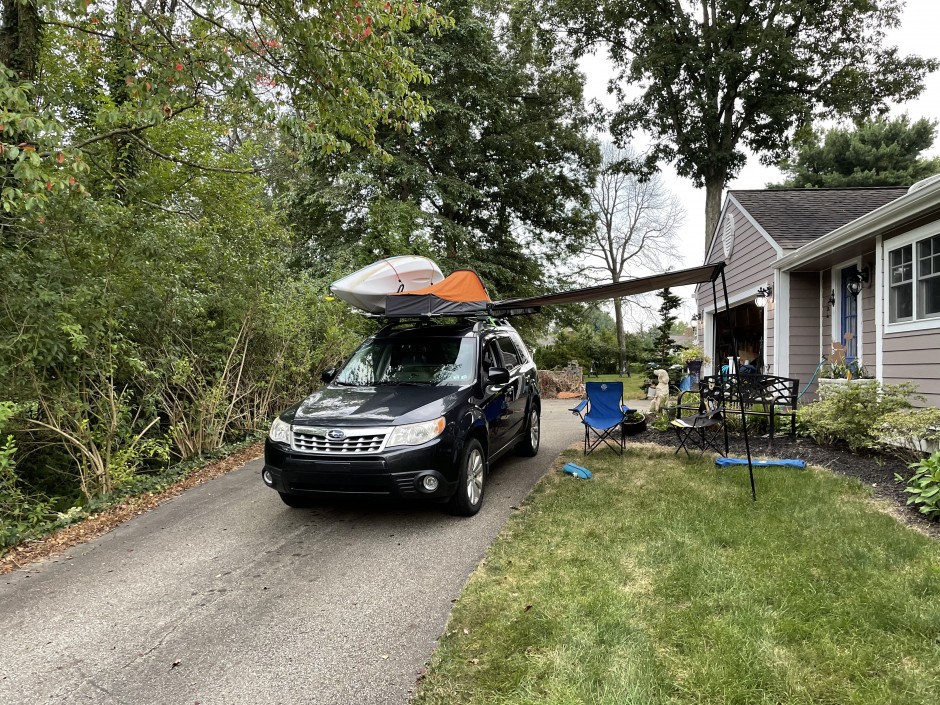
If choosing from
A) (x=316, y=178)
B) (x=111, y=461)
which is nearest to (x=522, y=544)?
(x=111, y=461)

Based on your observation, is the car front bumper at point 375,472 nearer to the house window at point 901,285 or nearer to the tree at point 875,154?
the house window at point 901,285

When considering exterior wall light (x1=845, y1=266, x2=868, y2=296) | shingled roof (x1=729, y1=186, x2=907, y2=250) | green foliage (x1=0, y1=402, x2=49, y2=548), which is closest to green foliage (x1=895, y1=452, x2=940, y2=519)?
exterior wall light (x1=845, y1=266, x2=868, y2=296)

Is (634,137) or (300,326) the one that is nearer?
(300,326)

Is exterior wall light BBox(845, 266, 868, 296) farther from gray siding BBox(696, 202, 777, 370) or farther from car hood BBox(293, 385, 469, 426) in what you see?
car hood BBox(293, 385, 469, 426)

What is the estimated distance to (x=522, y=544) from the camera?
4.02 metres

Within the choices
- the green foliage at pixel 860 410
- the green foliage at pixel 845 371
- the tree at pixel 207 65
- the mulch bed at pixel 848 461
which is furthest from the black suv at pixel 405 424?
the green foliage at pixel 845 371

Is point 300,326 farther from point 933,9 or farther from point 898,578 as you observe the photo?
point 933,9

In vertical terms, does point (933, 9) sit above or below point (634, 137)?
above

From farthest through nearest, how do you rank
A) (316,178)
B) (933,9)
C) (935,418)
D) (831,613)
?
(316,178)
(933,9)
(935,418)
(831,613)

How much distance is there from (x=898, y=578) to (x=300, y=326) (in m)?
7.44

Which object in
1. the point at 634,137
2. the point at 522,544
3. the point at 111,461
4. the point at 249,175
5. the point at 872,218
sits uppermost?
the point at 634,137

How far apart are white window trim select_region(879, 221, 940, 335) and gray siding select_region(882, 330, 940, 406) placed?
0.07 meters

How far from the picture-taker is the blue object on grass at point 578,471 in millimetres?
5914

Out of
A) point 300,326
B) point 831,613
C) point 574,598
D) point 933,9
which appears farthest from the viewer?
point 933,9
